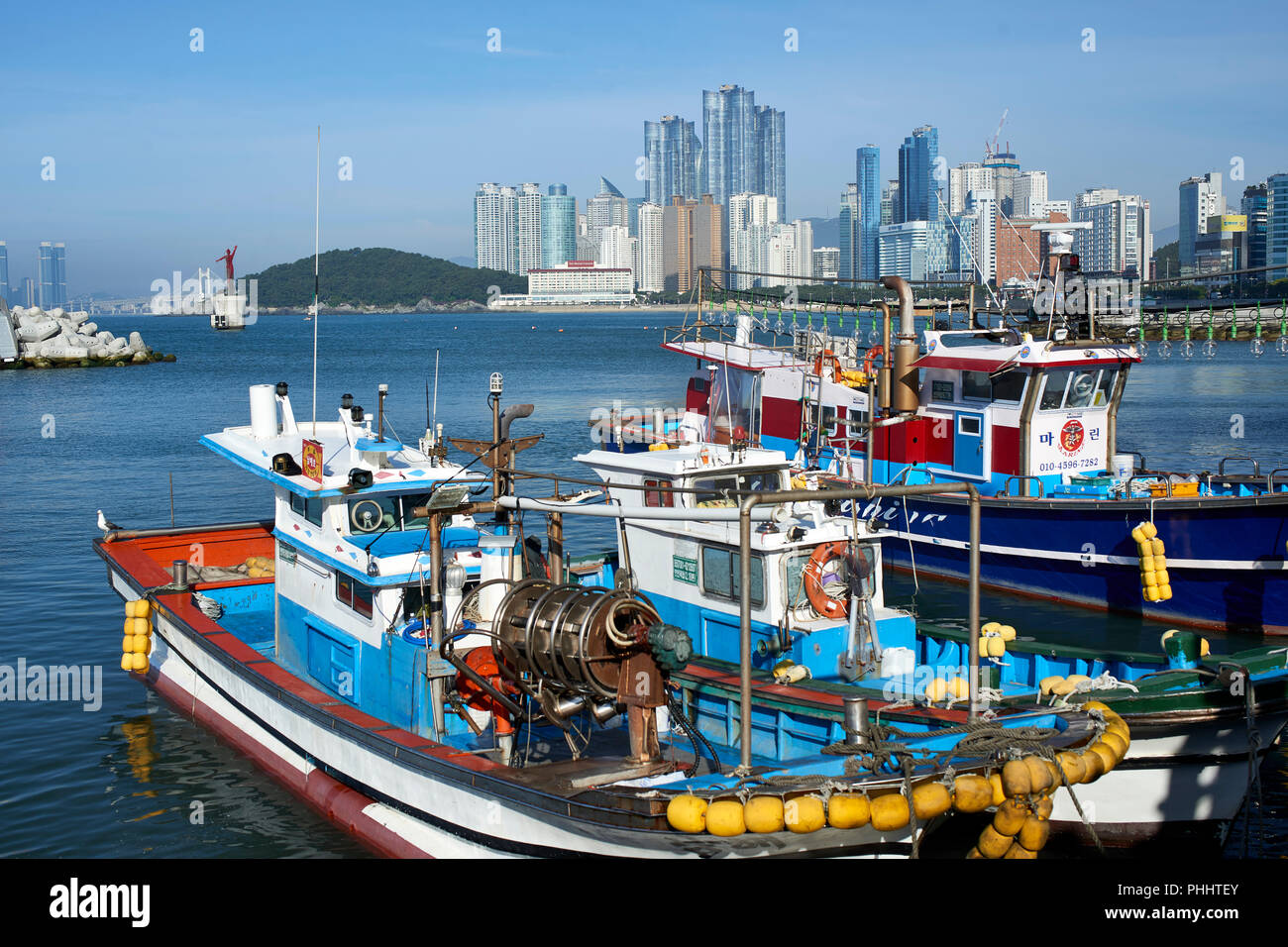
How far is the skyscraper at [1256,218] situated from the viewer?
519ft

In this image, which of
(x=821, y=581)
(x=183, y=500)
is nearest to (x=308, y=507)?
(x=821, y=581)

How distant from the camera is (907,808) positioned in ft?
28.8

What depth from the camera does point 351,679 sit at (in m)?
13.9

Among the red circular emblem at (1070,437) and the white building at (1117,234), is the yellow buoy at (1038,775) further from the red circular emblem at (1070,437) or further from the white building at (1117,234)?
the white building at (1117,234)

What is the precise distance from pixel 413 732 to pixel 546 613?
344 centimetres

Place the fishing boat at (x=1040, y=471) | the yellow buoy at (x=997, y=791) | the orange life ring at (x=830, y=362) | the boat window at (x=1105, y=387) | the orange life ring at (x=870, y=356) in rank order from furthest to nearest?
1. the orange life ring at (x=830, y=362)
2. the orange life ring at (x=870, y=356)
3. the boat window at (x=1105, y=387)
4. the fishing boat at (x=1040, y=471)
5. the yellow buoy at (x=997, y=791)

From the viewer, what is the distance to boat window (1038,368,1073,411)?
21.9 meters

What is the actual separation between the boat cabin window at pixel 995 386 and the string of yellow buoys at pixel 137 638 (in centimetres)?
1476

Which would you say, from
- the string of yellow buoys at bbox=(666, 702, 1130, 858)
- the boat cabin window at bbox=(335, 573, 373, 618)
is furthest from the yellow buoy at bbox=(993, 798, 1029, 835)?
the boat cabin window at bbox=(335, 573, 373, 618)

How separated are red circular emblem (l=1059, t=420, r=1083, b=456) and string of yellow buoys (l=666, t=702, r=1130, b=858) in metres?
14.4

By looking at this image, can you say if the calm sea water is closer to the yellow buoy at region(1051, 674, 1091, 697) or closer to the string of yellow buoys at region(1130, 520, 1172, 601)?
the string of yellow buoys at region(1130, 520, 1172, 601)

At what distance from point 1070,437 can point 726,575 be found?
439 inches

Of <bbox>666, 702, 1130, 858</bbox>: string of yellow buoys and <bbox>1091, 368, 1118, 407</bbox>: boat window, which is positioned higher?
<bbox>1091, 368, 1118, 407</bbox>: boat window

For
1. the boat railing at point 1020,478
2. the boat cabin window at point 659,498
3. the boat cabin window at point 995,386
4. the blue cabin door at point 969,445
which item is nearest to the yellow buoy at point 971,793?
the boat cabin window at point 659,498
